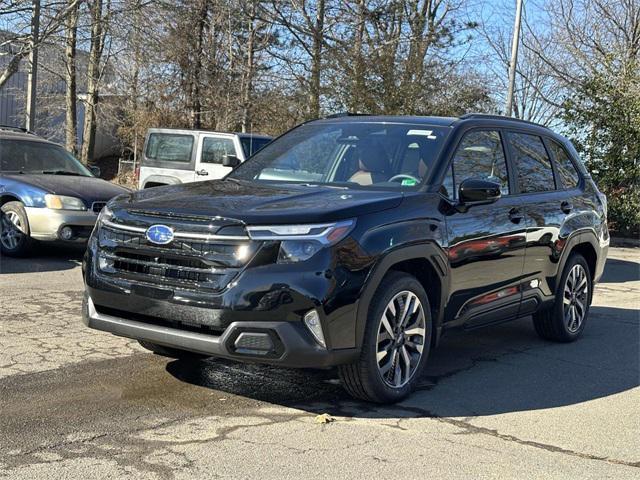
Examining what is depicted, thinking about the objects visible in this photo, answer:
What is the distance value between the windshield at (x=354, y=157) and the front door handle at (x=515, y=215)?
32.5 inches

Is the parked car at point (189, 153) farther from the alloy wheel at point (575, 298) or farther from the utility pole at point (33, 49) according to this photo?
the alloy wheel at point (575, 298)

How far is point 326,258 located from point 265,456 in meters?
1.07

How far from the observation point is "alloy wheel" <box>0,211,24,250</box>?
9.65 m

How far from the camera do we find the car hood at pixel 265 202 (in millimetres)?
4270

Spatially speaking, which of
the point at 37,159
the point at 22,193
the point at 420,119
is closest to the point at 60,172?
the point at 37,159

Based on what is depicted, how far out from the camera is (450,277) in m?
5.11

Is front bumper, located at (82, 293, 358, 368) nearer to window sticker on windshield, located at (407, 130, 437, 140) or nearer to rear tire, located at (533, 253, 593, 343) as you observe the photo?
window sticker on windshield, located at (407, 130, 437, 140)

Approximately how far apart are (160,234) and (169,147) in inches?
408

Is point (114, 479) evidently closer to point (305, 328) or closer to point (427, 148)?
point (305, 328)

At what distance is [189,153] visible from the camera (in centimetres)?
1416

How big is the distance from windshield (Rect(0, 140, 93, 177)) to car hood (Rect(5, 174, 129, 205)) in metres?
0.39

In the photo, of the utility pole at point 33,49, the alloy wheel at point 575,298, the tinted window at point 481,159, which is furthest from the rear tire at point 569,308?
the utility pole at point 33,49

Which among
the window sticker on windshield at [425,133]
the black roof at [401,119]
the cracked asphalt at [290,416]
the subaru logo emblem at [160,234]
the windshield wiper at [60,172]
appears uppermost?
the black roof at [401,119]

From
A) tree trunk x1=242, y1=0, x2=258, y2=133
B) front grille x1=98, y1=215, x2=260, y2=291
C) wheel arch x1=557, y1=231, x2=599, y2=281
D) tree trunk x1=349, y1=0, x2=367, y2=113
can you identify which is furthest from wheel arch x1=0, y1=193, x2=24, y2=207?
tree trunk x1=242, y1=0, x2=258, y2=133
